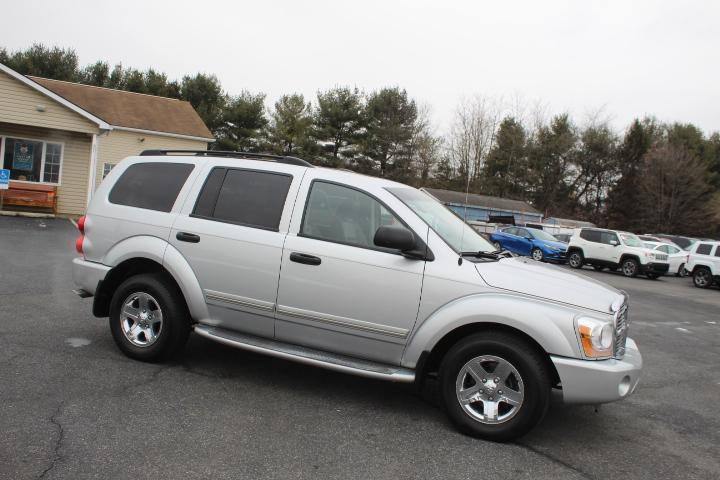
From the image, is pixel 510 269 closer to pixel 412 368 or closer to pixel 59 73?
pixel 412 368

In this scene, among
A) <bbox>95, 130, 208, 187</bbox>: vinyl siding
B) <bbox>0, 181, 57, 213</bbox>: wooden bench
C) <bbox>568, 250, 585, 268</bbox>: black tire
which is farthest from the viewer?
<bbox>95, 130, 208, 187</bbox>: vinyl siding

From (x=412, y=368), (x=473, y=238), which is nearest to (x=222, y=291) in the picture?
(x=412, y=368)

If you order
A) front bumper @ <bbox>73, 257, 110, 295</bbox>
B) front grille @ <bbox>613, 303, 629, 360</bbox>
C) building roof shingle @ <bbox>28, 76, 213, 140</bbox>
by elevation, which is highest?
building roof shingle @ <bbox>28, 76, 213, 140</bbox>

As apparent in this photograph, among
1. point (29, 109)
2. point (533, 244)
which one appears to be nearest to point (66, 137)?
point (29, 109)

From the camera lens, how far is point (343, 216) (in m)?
4.46

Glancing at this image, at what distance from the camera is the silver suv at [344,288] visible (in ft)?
12.6

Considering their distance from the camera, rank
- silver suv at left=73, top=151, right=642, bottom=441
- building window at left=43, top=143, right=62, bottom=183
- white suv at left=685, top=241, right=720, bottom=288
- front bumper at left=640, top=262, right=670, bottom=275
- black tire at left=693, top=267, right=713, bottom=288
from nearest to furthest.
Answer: silver suv at left=73, top=151, right=642, bottom=441
white suv at left=685, top=241, right=720, bottom=288
black tire at left=693, top=267, right=713, bottom=288
building window at left=43, top=143, right=62, bottom=183
front bumper at left=640, top=262, right=670, bottom=275

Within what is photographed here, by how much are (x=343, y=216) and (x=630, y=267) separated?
20255 mm

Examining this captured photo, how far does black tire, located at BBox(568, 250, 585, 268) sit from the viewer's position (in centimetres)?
2297

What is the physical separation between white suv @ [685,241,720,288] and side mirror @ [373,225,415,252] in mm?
19850

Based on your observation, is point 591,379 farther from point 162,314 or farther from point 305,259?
point 162,314

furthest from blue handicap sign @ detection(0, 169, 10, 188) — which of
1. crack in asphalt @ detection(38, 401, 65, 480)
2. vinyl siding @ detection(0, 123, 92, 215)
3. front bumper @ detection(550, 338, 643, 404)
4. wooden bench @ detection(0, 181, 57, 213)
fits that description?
front bumper @ detection(550, 338, 643, 404)

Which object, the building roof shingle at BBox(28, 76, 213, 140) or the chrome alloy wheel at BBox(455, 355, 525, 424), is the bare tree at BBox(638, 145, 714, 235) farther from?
the chrome alloy wheel at BBox(455, 355, 525, 424)

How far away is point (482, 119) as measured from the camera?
55406 mm
